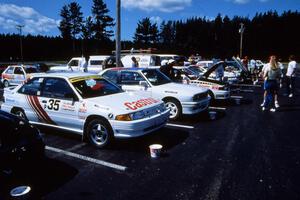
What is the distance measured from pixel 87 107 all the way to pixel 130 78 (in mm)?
2937

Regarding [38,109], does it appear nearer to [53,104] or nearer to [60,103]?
[53,104]

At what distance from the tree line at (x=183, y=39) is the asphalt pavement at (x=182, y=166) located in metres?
56.3

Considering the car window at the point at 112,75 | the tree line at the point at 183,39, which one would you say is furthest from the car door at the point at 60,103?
the tree line at the point at 183,39

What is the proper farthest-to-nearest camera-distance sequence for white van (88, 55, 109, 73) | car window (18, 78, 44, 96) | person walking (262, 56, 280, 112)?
white van (88, 55, 109, 73) → person walking (262, 56, 280, 112) → car window (18, 78, 44, 96)

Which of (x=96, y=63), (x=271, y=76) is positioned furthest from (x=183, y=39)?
(x=271, y=76)

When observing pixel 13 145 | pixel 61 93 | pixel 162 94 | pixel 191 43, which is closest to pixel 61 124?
pixel 61 93

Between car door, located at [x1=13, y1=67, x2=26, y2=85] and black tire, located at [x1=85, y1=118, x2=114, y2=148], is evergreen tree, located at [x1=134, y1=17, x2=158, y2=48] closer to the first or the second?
car door, located at [x1=13, y1=67, x2=26, y2=85]

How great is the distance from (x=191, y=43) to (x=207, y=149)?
253ft

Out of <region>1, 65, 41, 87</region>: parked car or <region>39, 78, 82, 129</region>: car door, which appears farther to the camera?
<region>1, 65, 41, 87</region>: parked car

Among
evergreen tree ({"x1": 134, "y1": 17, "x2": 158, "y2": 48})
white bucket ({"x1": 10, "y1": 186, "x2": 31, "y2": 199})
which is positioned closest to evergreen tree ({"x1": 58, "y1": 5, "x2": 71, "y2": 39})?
evergreen tree ({"x1": 134, "y1": 17, "x2": 158, "y2": 48})

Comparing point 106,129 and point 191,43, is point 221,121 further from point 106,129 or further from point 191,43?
point 191,43

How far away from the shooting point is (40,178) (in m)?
4.47

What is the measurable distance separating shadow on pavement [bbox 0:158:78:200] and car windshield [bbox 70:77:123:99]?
1.70 m

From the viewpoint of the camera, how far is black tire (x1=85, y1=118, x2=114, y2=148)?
561 centimetres
